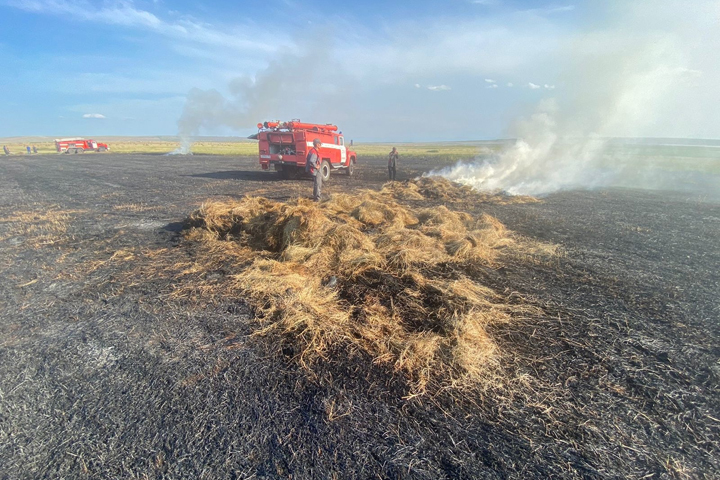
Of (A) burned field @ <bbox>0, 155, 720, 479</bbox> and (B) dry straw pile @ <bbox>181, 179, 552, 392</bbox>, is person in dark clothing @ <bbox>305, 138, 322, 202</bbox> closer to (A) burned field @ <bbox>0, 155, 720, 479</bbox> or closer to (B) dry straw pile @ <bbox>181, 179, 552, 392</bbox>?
(B) dry straw pile @ <bbox>181, 179, 552, 392</bbox>

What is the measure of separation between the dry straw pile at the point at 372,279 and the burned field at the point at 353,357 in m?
0.03

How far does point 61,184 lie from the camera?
15781 millimetres

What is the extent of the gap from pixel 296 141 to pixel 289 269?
43.9ft

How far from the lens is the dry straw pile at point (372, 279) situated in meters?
3.32

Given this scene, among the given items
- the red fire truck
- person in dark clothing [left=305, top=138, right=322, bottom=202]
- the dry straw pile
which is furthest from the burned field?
the red fire truck

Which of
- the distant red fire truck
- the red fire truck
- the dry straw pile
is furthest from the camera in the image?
the distant red fire truck

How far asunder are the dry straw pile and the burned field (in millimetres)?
33

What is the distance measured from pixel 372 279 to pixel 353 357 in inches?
70.8

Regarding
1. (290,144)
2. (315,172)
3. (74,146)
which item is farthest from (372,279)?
(74,146)

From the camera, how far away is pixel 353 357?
3238 mm

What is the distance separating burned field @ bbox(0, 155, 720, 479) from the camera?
2240 mm

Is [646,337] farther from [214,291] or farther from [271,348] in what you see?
[214,291]

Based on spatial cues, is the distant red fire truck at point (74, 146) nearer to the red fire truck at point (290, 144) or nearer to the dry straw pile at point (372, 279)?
the red fire truck at point (290, 144)

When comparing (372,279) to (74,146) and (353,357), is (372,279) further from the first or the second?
(74,146)
